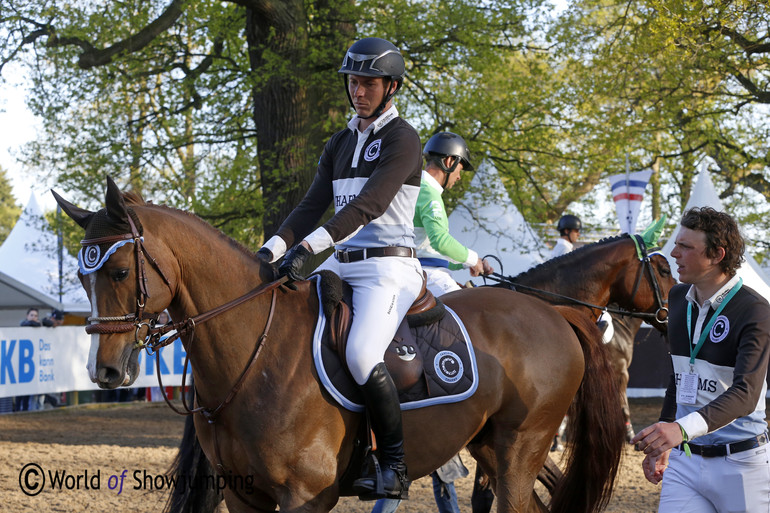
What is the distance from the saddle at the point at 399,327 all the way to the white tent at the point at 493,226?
30.3 ft

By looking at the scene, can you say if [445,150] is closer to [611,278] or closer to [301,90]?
[611,278]

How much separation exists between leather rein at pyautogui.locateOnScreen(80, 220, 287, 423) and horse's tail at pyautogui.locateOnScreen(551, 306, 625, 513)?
7.47 ft

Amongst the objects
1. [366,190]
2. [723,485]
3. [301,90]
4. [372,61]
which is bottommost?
[723,485]

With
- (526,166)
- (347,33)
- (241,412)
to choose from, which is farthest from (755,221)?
(241,412)

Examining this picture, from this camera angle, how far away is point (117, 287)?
343 cm

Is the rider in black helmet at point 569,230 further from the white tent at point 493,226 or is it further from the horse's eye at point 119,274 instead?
the horse's eye at point 119,274

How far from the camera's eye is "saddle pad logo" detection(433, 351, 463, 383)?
4191mm

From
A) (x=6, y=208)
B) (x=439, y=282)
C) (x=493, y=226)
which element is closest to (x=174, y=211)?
(x=439, y=282)

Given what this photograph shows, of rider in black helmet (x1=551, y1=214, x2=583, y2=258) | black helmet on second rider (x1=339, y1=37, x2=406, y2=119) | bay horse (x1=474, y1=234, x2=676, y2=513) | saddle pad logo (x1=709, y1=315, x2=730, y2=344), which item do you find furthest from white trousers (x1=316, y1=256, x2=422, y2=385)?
rider in black helmet (x1=551, y1=214, x2=583, y2=258)

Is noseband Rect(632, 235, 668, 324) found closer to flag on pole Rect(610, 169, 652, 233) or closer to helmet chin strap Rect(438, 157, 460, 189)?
helmet chin strap Rect(438, 157, 460, 189)

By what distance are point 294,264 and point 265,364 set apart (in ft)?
1.68

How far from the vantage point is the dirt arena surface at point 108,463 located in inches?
294

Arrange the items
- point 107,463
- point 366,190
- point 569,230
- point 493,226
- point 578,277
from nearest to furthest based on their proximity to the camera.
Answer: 1. point 366,190
2. point 578,277
3. point 107,463
4. point 569,230
5. point 493,226

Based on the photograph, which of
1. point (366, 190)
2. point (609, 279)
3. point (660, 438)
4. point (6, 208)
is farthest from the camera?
point (6, 208)
